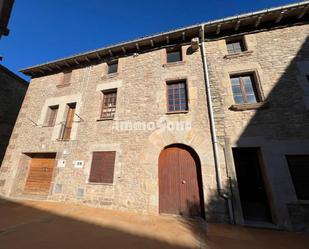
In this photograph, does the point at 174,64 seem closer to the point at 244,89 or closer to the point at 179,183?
the point at 244,89

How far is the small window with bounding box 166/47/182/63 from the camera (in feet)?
23.8

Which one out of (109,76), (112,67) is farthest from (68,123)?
(112,67)

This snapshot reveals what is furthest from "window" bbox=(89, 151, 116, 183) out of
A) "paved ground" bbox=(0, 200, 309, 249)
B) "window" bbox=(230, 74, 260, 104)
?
"window" bbox=(230, 74, 260, 104)

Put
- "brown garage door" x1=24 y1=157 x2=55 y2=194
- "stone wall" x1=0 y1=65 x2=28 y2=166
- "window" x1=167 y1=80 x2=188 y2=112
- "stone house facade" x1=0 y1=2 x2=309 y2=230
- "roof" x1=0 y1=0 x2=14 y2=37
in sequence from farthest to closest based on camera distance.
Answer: "stone wall" x1=0 y1=65 x2=28 y2=166 → "brown garage door" x1=24 y1=157 x2=55 y2=194 → "window" x1=167 y1=80 x2=188 y2=112 → "stone house facade" x1=0 y1=2 x2=309 y2=230 → "roof" x1=0 y1=0 x2=14 y2=37

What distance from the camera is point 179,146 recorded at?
5.73 metres

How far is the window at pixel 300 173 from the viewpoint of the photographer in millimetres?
4355

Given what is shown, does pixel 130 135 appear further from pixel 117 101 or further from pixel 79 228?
pixel 79 228

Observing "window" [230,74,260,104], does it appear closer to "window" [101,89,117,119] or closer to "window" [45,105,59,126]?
"window" [101,89,117,119]

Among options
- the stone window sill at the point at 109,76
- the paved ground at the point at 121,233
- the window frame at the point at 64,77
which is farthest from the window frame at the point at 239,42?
the window frame at the point at 64,77

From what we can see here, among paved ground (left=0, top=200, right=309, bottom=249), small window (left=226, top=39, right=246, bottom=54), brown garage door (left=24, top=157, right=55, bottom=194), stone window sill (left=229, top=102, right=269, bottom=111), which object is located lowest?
paved ground (left=0, top=200, right=309, bottom=249)

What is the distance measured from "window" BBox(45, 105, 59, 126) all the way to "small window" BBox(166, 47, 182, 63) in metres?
6.92

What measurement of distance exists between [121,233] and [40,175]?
633cm

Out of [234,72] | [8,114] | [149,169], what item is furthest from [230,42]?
[8,114]

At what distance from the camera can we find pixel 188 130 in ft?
18.7
